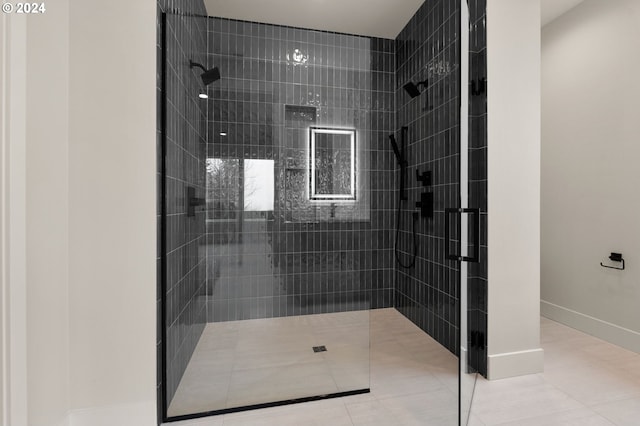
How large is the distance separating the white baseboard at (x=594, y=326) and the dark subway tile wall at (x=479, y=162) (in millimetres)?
1302

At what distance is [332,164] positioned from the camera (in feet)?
6.37

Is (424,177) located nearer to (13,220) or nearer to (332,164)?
(332,164)

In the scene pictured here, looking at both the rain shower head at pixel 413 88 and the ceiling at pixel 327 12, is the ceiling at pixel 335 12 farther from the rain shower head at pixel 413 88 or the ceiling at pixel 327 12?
the rain shower head at pixel 413 88

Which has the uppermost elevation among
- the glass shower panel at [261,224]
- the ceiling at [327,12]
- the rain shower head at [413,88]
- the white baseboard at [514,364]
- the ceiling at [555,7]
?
the ceiling at [555,7]

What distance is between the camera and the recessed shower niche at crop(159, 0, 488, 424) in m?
1.69

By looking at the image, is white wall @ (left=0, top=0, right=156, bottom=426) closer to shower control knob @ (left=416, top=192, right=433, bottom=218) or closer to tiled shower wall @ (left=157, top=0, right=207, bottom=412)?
tiled shower wall @ (left=157, top=0, right=207, bottom=412)

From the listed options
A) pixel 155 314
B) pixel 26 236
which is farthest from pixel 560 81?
pixel 26 236

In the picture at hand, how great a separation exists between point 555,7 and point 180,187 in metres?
3.53

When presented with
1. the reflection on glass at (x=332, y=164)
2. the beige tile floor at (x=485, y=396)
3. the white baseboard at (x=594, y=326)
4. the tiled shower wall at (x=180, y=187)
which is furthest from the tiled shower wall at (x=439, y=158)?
the tiled shower wall at (x=180, y=187)

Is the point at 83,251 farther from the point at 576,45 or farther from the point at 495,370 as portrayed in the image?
the point at 576,45

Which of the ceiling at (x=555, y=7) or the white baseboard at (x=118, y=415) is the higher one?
the ceiling at (x=555, y=7)

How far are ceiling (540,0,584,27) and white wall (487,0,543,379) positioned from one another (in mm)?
994

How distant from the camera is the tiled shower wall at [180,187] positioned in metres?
1.54

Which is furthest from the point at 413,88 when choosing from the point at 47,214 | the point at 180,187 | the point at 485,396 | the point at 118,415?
the point at 118,415
